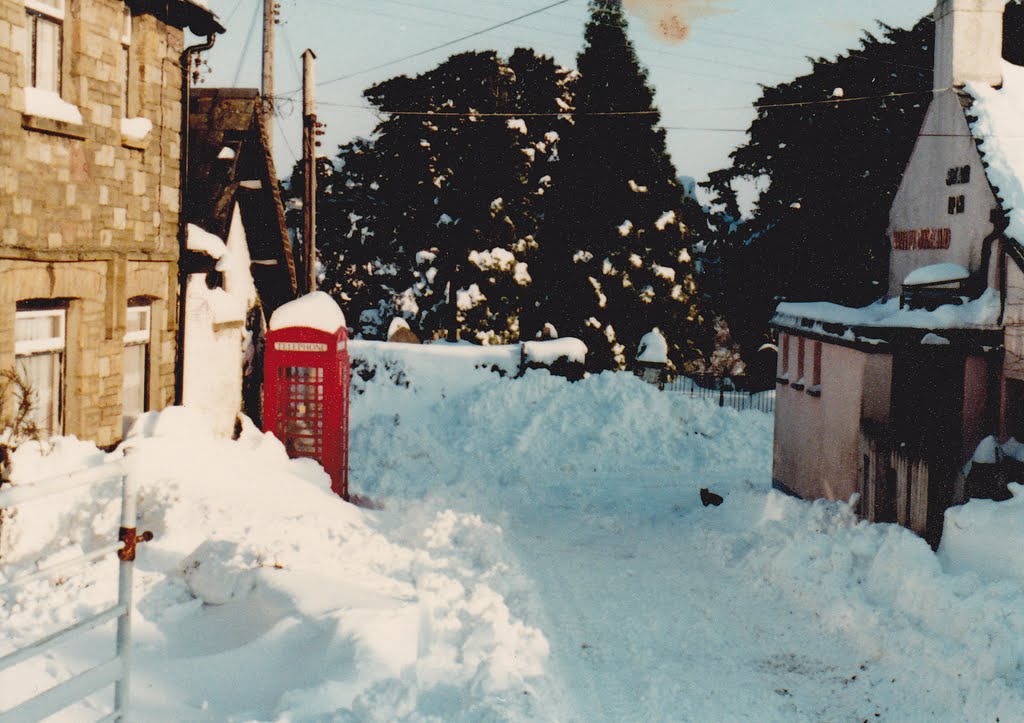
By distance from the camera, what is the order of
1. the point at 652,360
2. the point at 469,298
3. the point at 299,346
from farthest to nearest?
the point at 469,298
the point at 652,360
the point at 299,346

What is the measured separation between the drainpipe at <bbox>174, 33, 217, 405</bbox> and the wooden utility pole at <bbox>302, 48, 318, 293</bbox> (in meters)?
4.50

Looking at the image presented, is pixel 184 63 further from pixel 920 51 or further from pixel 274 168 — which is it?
pixel 920 51

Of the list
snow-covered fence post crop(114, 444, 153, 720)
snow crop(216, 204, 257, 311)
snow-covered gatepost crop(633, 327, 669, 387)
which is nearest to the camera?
snow-covered fence post crop(114, 444, 153, 720)

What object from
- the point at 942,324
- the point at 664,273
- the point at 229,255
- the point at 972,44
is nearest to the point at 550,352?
the point at 229,255

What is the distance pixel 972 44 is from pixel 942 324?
4.80 m

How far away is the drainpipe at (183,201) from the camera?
567 inches

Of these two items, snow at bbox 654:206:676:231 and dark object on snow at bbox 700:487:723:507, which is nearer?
dark object on snow at bbox 700:487:723:507

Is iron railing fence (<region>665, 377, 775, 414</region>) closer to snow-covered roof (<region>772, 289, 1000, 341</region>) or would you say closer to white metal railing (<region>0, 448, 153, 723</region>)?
snow-covered roof (<region>772, 289, 1000, 341</region>)

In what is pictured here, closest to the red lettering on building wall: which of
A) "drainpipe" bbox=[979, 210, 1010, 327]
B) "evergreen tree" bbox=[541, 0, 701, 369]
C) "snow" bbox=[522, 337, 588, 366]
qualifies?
"drainpipe" bbox=[979, 210, 1010, 327]

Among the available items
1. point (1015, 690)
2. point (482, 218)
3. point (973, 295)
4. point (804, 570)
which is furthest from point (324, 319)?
point (482, 218)

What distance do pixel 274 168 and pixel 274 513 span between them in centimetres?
745

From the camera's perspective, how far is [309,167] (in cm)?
1938

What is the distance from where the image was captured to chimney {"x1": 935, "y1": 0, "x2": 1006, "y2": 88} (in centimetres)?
1471

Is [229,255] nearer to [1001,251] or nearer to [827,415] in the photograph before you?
[827,415]
